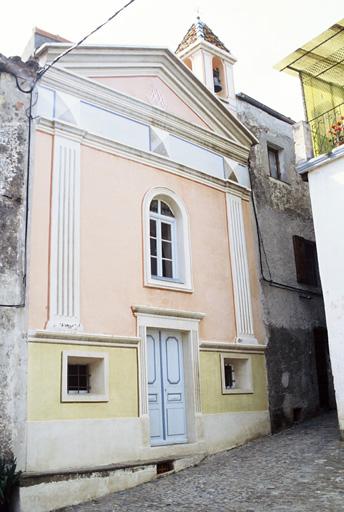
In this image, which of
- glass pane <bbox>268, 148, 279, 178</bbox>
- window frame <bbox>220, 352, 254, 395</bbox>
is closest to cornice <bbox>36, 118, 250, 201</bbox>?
glass pane <bbox>268, 148, 279, 178</bbox>

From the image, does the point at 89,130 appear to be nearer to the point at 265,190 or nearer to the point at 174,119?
the point at 174,119

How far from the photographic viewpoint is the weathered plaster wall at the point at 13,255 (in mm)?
8492

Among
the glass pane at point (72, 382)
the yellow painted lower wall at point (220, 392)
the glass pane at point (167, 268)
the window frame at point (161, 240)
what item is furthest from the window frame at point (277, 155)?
the glass pane at point (72, 382)

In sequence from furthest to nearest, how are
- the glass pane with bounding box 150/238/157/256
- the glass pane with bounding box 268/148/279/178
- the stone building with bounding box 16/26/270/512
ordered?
the glass pane with bounding box 268/148/279/178, the glass pane with bounding box 150/238/157/256, the stone building with bounding box 16/26/270/512

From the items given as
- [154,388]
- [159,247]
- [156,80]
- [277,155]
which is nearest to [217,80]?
[277,155]

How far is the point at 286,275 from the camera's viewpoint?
13805mm

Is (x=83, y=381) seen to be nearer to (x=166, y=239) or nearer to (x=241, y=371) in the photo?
(x=166, y=239)

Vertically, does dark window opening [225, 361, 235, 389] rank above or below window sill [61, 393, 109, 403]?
above

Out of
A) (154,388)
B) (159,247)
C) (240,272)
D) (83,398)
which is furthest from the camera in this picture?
(240,272)

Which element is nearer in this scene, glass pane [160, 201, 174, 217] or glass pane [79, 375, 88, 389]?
glass pane [79, 375, 88, 389]

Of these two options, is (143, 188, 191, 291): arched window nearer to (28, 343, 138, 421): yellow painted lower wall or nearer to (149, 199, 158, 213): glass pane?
(149, 199, 158, 213): glass pane

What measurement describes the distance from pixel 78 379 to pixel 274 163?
7989mm

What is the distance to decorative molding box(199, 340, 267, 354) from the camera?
11398mm

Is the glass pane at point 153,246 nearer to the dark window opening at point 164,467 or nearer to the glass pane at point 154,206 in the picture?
the glass pane at point 154,206
